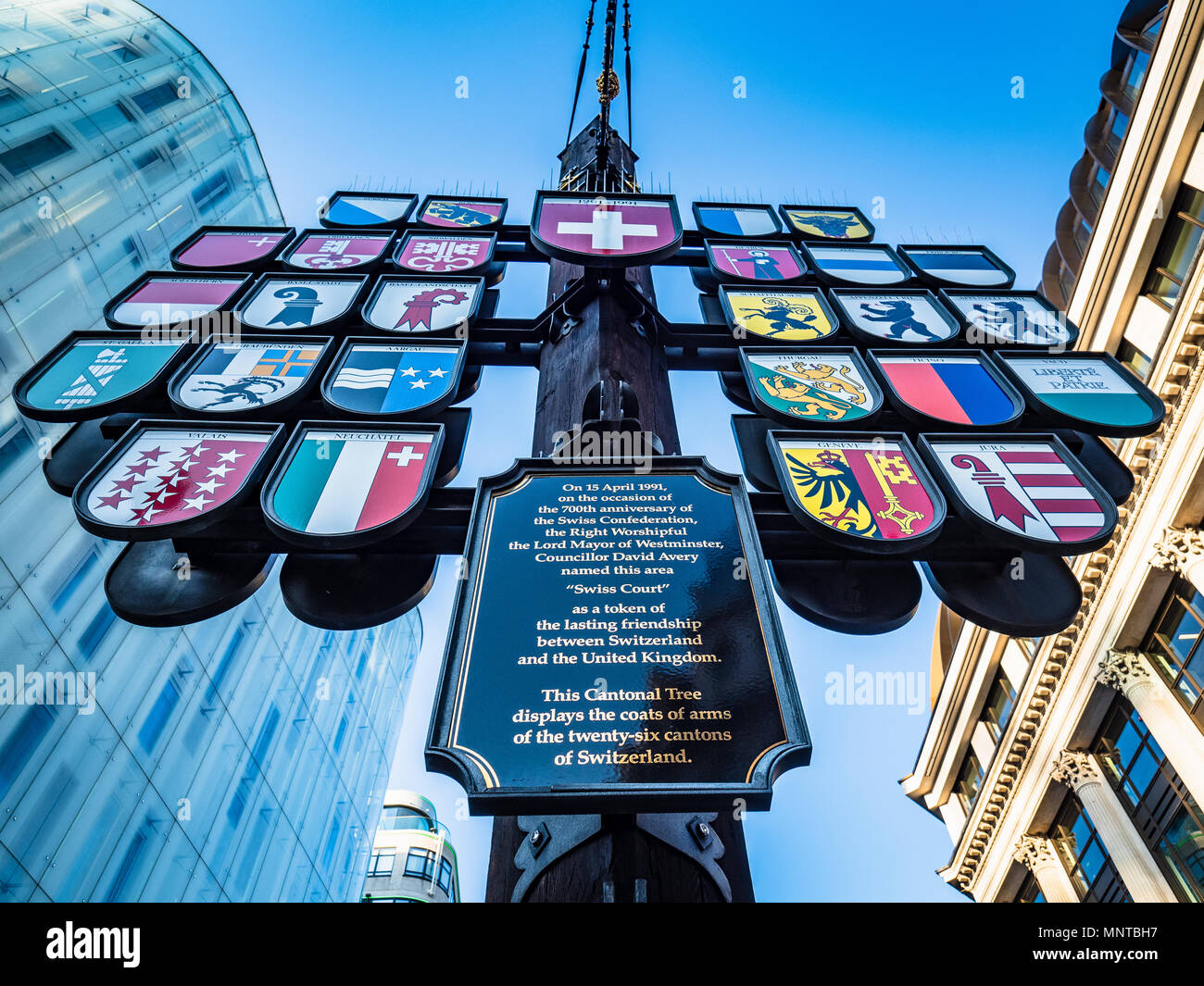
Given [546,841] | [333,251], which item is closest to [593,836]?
[546,841]

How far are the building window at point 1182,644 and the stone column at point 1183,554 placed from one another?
0.75 meters

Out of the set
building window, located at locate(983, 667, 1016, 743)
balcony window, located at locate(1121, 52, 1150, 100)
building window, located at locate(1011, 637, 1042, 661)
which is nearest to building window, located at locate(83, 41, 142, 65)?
balcony window, located at locate(1121, 52, 1150, 100)

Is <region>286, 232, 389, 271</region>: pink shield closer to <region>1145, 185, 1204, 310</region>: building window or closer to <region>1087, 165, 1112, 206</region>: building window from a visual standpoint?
<region>1145, 185, 1204, 310</region>: building window

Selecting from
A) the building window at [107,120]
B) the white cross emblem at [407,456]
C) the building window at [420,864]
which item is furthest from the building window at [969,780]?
the building window at [420,864]

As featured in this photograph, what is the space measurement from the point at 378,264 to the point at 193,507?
14.3ft

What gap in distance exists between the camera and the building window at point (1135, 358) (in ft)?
65.4

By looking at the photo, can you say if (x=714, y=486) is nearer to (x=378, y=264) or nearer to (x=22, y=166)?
(x=378, y=264)

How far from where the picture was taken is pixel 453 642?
373 cm

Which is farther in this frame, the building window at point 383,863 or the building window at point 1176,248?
the building window at point 383,863

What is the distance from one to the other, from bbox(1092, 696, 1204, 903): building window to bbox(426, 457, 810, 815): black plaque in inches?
739

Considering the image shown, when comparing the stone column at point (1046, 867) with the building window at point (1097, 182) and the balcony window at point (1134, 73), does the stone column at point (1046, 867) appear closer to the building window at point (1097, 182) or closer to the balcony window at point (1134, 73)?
the building window at point (1097, 182)

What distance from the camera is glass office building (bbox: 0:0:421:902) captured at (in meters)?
18.1

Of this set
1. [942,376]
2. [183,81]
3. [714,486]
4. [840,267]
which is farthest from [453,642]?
[183,81]
